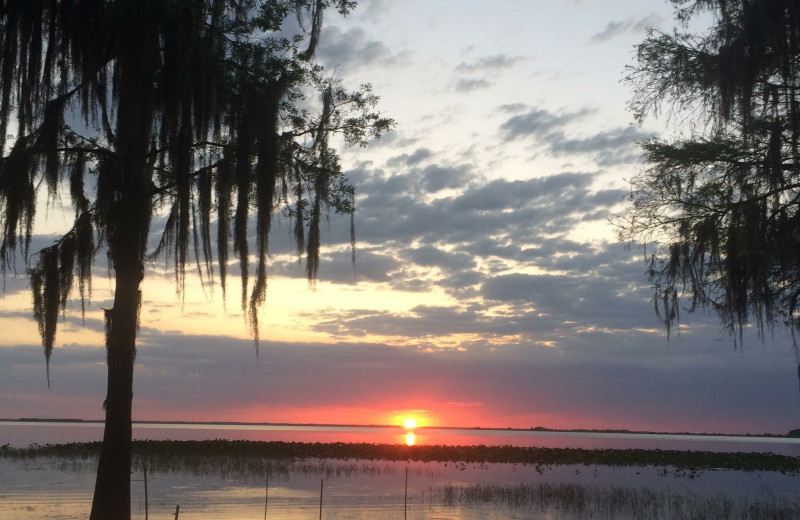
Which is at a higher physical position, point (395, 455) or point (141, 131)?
point (141, 131)

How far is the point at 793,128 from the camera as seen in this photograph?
10359 millimetres

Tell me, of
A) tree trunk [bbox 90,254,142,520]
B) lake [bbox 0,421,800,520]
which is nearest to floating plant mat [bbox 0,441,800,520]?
lake [bbox 0,421,800,520]

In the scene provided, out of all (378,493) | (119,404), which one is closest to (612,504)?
(378,493)

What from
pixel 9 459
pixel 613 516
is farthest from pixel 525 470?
pixel 9 459

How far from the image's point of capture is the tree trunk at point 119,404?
9.57 m

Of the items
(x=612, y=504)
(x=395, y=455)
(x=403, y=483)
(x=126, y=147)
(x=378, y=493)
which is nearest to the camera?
(x=126, y=147)

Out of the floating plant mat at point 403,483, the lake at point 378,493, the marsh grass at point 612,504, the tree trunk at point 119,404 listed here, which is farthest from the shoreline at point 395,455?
the tree trunk at point 119,404

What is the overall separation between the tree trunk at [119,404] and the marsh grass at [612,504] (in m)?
13.3

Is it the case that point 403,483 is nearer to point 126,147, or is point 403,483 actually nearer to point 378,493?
point 378,493

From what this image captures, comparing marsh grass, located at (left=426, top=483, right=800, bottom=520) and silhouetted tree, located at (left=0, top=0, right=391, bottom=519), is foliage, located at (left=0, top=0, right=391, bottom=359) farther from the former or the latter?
marsh grass, located at (left=426, top=483, right=800, bottom=520)

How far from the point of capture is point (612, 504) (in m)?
21.2

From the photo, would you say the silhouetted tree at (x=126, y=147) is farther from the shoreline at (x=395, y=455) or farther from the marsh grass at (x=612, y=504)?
the shoreline at (x=395, y=455)

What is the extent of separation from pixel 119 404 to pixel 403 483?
66.9ft

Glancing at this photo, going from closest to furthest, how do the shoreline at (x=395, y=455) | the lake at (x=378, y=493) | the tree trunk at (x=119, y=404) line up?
1. the tree trunk at (x=119, y=404)
2. the lake at (x=378, y=493)
3. the shoreline at (x=395, y=455)
